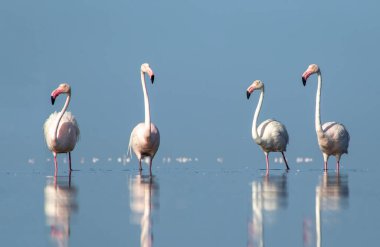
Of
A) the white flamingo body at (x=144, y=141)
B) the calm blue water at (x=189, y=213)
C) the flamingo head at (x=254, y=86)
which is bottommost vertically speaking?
the calm blue water at (x=189, y=213)

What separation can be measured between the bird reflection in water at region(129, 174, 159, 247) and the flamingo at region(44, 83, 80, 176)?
3.04m

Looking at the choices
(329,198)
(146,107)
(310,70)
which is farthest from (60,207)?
(310,70)

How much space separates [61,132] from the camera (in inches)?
774

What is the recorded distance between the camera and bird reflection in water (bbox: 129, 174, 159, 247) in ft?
27.5

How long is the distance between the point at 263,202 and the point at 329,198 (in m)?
1.15

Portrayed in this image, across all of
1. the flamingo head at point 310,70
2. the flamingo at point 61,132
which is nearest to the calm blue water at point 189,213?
the flamingo at point 61,132

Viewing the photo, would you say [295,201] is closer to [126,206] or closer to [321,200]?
[321,200]

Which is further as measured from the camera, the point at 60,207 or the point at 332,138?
the point at 332,138

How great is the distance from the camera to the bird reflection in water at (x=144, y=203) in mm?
8383

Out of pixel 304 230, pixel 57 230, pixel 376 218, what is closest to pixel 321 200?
pixel 376 218

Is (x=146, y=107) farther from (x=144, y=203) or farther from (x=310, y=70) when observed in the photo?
(x=144, y=203)

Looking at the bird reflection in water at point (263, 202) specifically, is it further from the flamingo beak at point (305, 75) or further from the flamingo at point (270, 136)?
the flamingo beak at point (305, 75)

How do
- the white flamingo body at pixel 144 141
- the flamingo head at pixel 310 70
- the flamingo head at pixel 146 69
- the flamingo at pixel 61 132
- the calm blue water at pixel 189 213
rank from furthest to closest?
the flamingo head at pixel 310 70, the flamingo head at pixel 146 69, the white flamingo body at pixel 144 141, the flamingo at pixel 61 132, the calm blue water at pixel 189 213

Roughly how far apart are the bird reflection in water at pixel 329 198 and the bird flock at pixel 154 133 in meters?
4.58
